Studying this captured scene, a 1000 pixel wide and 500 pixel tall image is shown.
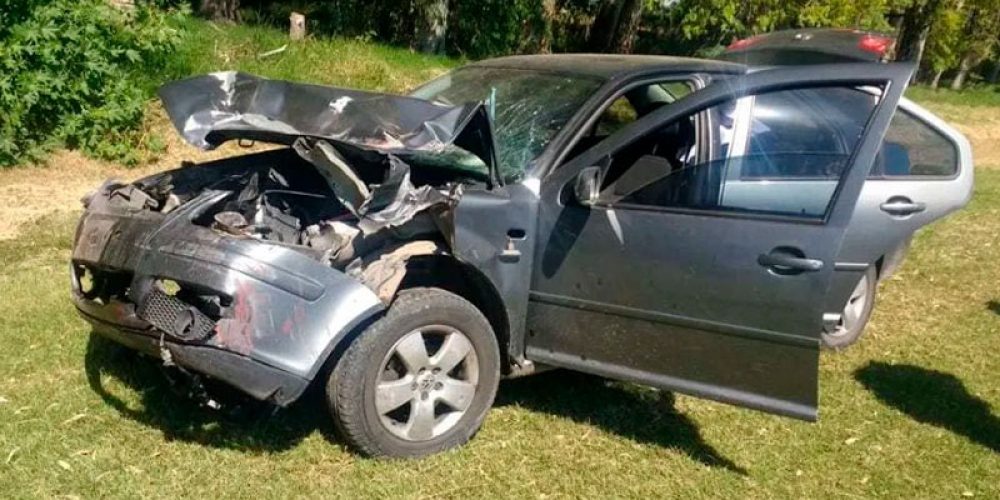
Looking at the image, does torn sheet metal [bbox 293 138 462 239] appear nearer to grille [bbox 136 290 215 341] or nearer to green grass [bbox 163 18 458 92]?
grille [bbox 136 290 215 341]

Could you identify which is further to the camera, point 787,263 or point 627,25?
point 627,25

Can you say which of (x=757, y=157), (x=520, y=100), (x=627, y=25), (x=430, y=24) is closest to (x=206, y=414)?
(x=520, y=100)

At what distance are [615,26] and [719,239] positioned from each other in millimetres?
16100

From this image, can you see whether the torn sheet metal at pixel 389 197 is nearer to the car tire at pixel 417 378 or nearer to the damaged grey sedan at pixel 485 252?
the damaged grey sedan at pixel 485 252

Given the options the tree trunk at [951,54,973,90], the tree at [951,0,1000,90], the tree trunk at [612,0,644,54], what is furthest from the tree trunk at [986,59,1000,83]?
the tree trunk at [612,0,644,54]

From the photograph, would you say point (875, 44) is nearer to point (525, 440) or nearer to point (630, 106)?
point (630, 106)

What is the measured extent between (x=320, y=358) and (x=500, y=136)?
59.2 inches

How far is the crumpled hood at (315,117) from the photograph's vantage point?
3.96m

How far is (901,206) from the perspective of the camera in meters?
5.20

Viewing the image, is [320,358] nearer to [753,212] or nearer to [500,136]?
[500,136]

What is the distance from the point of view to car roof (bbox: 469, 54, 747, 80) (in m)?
4.76

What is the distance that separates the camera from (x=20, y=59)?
861cm

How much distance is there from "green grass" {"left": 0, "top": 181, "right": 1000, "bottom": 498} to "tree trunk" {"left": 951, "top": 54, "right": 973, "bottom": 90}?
951 inches

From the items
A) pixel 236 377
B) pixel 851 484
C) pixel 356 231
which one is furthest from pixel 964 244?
pixel 236 377
